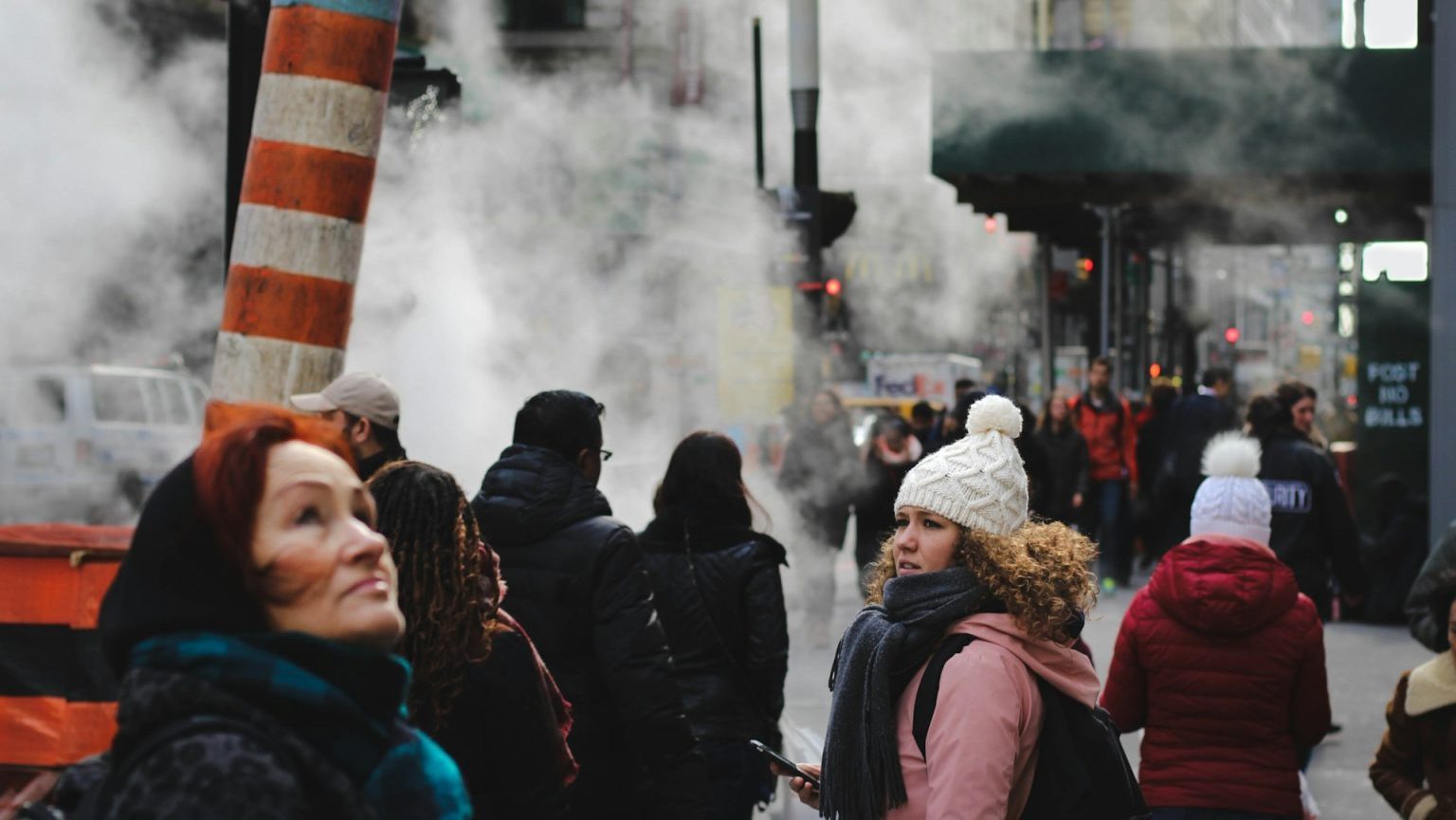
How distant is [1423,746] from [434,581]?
2159mm

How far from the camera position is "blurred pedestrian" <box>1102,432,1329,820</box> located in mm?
3734

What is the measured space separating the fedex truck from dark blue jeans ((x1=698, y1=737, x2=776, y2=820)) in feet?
81.4

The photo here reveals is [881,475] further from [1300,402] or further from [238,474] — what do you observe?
[238,474]

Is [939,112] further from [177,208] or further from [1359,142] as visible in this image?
[177,208]

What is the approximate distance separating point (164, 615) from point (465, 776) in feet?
4.21

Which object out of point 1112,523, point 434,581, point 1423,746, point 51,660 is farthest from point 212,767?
point 1112,523

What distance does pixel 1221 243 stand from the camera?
1936cm

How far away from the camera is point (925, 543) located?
108 inches

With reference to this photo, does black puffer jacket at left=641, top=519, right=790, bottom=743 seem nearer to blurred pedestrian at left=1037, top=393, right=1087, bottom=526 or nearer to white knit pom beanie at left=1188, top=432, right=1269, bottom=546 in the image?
white knit pom beanie at left=1188, top=432, right=1269, bottom=546

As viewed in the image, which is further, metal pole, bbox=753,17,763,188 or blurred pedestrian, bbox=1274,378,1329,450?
metal pole, bbox=753,17,763,188

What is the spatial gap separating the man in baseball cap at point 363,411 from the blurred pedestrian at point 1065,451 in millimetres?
7676

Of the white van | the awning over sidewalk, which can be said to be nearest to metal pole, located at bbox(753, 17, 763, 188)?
the awning over sidewalk

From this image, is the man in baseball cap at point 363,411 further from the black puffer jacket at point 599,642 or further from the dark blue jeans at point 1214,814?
the dark blue jeans at point 1214,814

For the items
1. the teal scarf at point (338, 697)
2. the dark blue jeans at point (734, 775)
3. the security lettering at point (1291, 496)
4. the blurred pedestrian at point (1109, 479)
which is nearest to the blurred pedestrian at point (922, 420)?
the blurred pedestrian at point (1109, 479)
